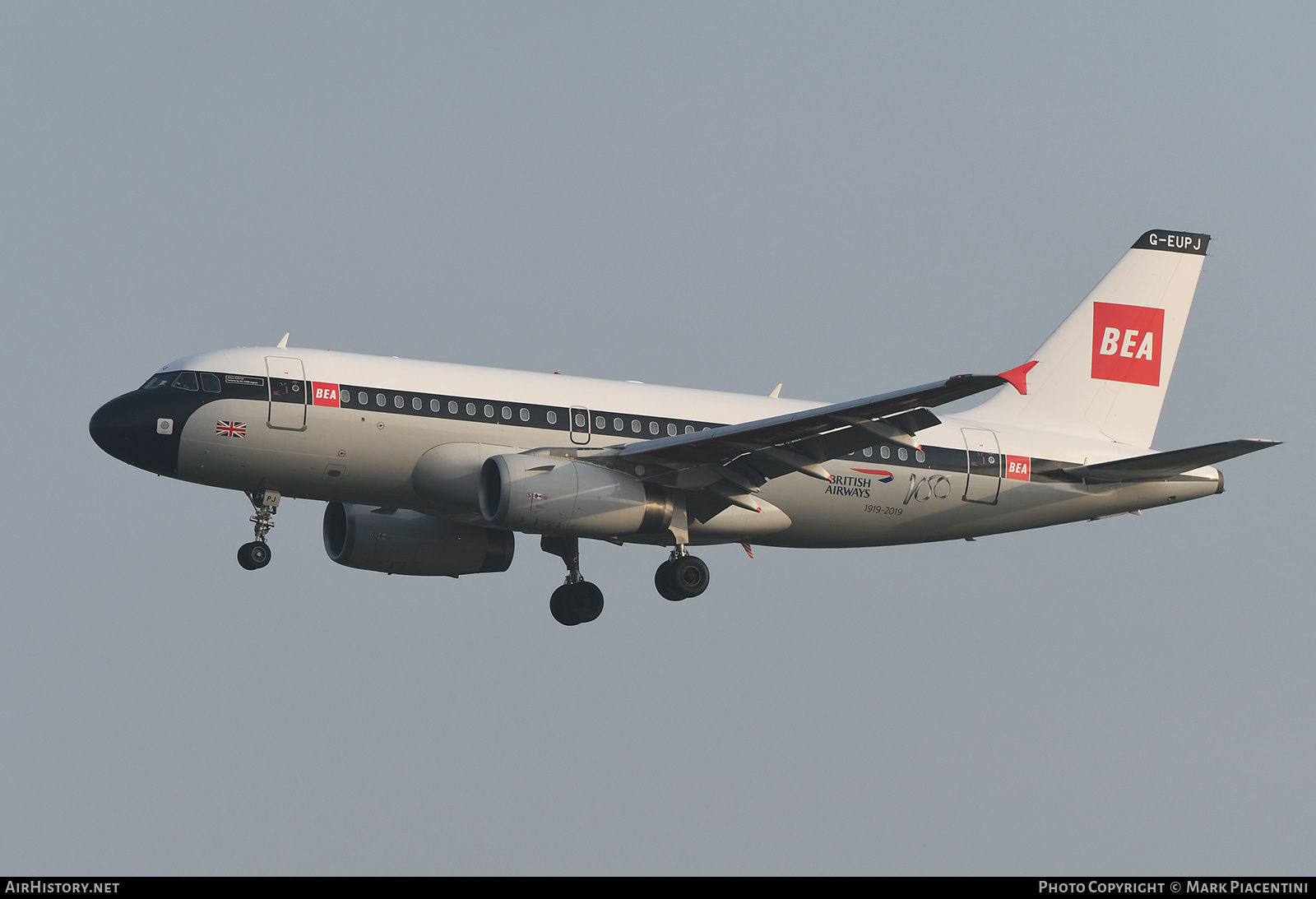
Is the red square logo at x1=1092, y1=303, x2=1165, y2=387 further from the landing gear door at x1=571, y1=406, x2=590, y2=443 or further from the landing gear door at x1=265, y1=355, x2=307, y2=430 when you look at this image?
the landing gear door at x1=265, y1=355, x2=307, y2=430

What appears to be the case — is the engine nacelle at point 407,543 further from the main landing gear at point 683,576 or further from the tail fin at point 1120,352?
the tail fin at point 1120,352

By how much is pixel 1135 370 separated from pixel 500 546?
17.6 meters

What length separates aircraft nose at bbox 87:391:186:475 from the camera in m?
36.4

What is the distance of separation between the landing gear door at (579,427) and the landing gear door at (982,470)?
9.68 m

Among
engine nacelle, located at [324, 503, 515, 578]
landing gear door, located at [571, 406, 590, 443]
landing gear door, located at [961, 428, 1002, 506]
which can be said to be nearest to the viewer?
landing gear door, located at [571, 406, 590, 443]

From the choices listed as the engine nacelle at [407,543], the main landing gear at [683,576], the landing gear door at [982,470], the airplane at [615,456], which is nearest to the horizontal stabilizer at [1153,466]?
the airplane at [615,456]

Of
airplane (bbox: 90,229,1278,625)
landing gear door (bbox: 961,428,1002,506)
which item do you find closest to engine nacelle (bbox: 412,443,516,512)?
airplane (bbox: 90,229,1278,625)

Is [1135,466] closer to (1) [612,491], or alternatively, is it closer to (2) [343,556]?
(1) [612,491]

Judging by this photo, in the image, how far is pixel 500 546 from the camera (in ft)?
142

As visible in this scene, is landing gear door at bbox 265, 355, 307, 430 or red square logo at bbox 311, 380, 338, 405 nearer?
landing gear door at bbox 265, 355, 307, 430

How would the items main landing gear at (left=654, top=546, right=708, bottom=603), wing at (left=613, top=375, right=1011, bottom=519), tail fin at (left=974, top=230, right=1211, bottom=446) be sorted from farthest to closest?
tail fin at (left=974, top=230, right=1211, bottom=446)
main landing gear at (left=654, top=546, right=708, bottom=603)
wing at (left=613, top=375, right=1011, bottom=519)

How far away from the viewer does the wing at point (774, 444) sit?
34812mm

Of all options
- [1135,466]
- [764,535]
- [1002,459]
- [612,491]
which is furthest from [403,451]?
[1135,466]

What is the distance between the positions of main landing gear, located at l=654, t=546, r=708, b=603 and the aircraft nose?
11.2 metres
